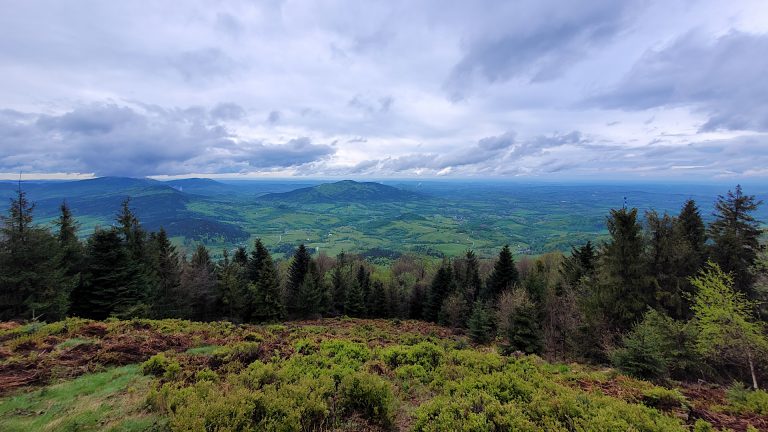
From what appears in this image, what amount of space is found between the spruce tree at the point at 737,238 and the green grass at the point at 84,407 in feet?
112

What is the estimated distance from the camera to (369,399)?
7352mm

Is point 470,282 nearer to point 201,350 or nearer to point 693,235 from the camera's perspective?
point 693,235

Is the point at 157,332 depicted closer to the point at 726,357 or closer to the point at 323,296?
the point at 726,357

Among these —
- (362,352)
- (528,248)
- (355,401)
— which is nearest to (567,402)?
(355,401)

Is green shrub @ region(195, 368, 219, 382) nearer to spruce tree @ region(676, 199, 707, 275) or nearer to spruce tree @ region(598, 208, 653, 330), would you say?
spruce tree @ region(598, 208, 653, 330)

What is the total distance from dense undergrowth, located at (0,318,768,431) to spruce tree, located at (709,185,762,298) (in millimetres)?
15401

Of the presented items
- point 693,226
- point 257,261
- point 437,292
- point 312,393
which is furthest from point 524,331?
point 257,261

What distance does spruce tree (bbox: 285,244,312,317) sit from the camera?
41.9 m

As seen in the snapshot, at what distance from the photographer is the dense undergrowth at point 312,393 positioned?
613 cm

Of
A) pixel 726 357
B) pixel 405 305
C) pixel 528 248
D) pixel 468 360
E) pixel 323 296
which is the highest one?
pixel 468 360

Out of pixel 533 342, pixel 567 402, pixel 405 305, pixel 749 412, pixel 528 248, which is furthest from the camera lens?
pixel 528 248

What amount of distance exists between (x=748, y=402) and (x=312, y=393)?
39.7ft

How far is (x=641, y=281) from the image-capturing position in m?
20.4

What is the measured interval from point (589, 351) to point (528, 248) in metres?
177
